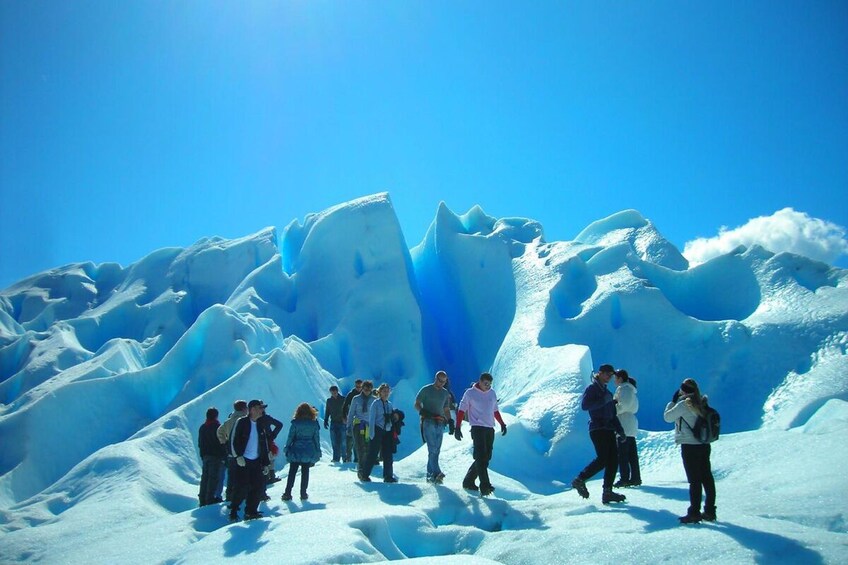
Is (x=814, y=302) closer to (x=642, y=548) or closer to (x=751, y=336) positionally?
(x=751, y=336)

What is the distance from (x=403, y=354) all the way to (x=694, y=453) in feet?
51.2

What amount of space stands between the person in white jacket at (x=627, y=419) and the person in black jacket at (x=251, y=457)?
3906mm

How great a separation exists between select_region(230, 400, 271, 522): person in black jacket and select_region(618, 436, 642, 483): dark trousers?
4.13 metres

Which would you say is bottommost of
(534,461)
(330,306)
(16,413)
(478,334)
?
(534,461)

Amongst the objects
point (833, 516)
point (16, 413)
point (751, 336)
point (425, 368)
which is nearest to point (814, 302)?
point (751, 336)

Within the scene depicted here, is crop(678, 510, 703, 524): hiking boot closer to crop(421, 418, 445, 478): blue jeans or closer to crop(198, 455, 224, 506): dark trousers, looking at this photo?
crop(421, 418, 445, 478): blue jeans

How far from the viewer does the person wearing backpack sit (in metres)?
5.46

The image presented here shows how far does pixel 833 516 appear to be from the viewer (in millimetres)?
5645

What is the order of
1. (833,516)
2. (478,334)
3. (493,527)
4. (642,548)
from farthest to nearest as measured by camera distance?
1. (478,334)
2. (493,527)
3. (833,516)
4. (642,548)

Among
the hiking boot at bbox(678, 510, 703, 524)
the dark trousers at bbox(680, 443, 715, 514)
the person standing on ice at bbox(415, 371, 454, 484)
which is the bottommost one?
the hiking boot at bbox(678, 510, 703, 524)

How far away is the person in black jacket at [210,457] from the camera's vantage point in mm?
8555

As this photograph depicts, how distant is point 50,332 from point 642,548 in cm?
2467

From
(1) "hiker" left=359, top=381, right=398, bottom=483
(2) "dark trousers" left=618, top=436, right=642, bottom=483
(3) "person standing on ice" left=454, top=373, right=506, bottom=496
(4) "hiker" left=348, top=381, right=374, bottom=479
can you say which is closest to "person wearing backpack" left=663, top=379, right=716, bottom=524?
(2) "dark trousers" left=618, top=436, right=642, bottom=483

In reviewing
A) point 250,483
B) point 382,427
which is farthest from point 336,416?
point 250,483
